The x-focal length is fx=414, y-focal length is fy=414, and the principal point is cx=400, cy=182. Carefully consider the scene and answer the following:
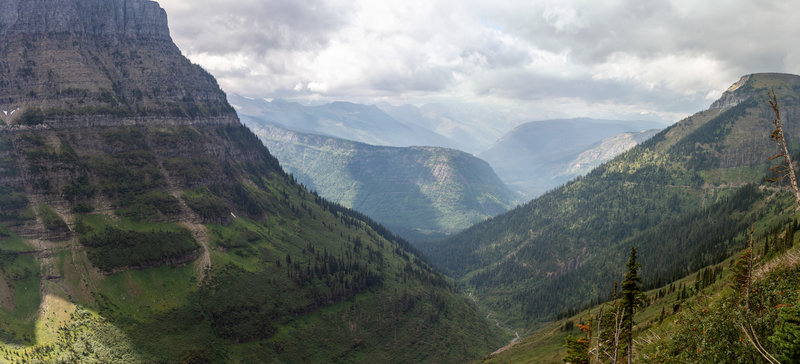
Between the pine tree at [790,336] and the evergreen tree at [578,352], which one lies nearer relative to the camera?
the pine tree at [790,336]

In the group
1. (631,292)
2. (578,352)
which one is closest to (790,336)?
(631,292)

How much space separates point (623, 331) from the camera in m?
55.5

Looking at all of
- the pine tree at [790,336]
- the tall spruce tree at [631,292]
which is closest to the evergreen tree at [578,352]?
the tall spruce tree at [631,292]

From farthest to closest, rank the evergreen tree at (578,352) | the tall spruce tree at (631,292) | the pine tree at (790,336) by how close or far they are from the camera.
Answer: the evergreen tree at (578,352) < the tall spruce tree at (631,292) < the pine tree at (790,336)

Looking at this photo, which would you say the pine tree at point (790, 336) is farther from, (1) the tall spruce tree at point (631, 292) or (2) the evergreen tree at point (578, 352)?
(2) the evergreen tree at point (578, 352)

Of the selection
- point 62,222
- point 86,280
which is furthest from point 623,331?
point 62,222

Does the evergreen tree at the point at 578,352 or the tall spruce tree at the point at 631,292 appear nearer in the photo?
the tall spruce tree at the point at 631,292

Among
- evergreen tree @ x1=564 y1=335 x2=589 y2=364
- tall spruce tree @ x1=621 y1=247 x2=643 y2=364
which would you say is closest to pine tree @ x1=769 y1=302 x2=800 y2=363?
tall spruce tree @ x1=621 y1=247 x2=643 y2=364

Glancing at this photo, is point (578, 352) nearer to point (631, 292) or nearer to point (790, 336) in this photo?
point (631, 292)

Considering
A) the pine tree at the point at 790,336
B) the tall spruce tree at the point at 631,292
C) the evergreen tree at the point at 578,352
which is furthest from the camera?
the evergreen tree at the point at 578,352

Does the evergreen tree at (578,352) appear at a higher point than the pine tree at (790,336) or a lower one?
lower

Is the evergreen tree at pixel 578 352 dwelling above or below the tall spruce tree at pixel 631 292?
below

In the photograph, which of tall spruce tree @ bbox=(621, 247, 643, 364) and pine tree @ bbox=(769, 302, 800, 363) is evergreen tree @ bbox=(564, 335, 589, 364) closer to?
tall spruce tree @ bbox=(621, 247, 643, 364)

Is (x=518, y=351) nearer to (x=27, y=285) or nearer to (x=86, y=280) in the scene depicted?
(x=86, y=280)
